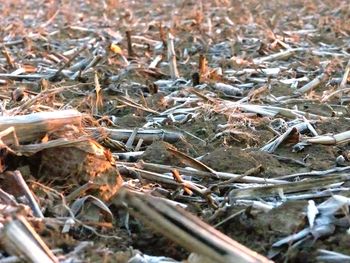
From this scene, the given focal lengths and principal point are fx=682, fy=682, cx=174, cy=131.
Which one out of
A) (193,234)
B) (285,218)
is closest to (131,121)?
(285,218)

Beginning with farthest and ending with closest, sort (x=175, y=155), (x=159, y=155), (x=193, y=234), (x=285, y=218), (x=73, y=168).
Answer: (x=159, y=155), (x=175, y=155), (x=73, y=168), (x=285, y=218), (x=193, y=234)

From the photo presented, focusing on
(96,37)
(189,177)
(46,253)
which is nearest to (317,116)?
(189,177)

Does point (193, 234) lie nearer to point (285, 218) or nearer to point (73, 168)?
point (285, 218)

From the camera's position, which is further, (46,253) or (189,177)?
(189,177)

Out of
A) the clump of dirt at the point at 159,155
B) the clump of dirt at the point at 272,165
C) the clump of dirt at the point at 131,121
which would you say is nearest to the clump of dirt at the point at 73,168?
the clump of dirt at the point at 159,155

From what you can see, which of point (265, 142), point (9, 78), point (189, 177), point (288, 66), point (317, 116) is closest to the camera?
point (189, 177)

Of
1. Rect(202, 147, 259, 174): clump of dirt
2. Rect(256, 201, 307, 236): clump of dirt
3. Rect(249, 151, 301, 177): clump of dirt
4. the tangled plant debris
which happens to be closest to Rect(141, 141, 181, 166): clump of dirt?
the tangled plant debris

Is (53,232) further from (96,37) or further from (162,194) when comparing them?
(96,37)

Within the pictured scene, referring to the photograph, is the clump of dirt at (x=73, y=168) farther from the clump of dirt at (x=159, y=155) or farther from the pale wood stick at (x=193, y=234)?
the pale wood stick at (x=193, y=234)

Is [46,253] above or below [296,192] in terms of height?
above
